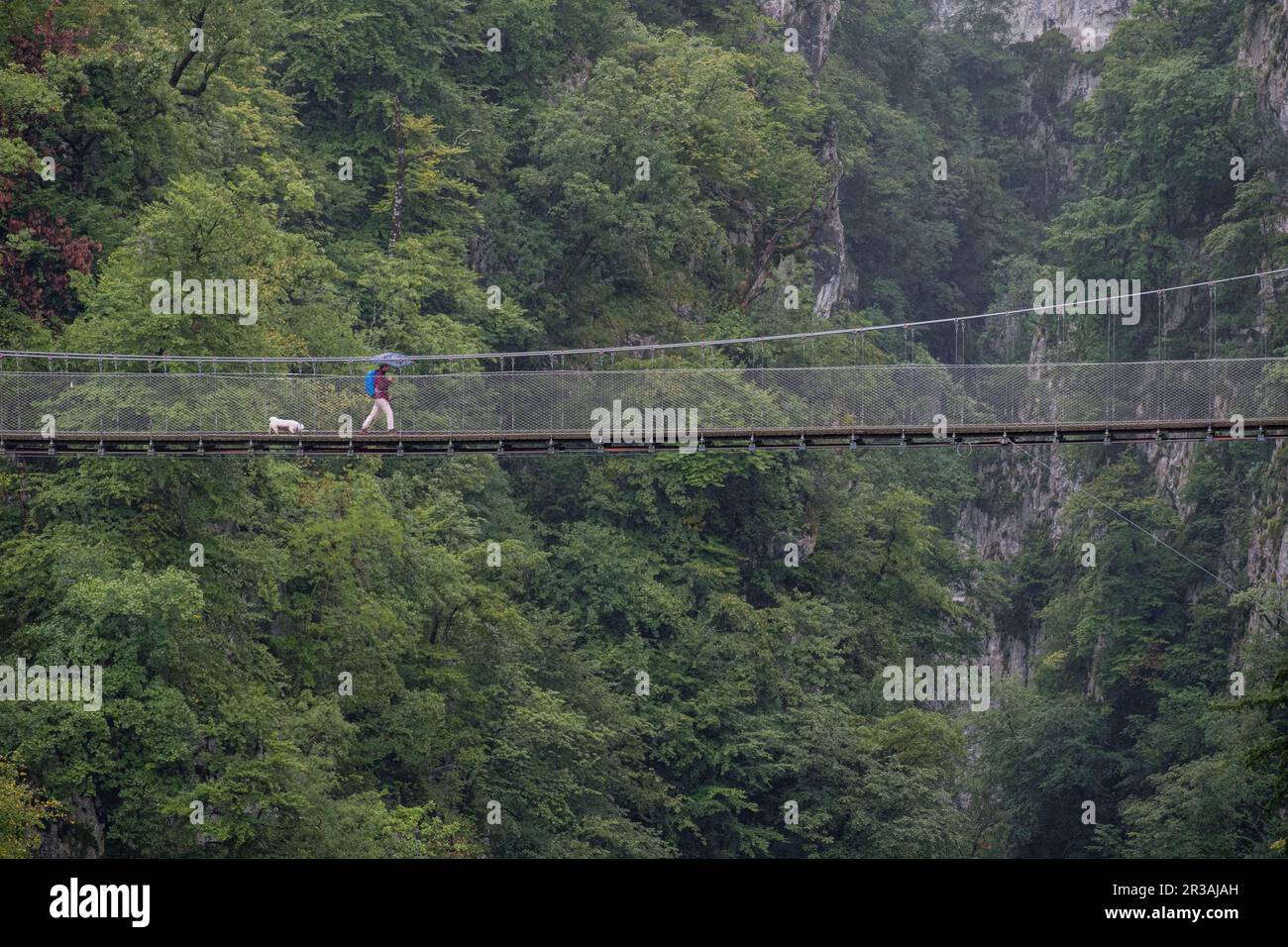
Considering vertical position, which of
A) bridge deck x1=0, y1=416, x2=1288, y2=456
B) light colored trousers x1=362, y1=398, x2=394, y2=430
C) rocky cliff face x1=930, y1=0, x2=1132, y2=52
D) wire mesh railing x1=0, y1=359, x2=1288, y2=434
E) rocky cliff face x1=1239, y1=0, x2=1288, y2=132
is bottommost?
bridge deck x1=0, y1=416, x2=1288, y2=456

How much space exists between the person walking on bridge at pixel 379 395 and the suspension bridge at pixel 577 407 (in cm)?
42

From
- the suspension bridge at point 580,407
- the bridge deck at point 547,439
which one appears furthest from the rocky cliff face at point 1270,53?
the bridge deck at point 547,439

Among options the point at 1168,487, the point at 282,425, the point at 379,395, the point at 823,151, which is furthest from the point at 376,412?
the point at 823,151

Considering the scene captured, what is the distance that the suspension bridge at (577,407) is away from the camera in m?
31.7

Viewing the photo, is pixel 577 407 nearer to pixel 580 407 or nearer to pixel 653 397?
pixel 580 407

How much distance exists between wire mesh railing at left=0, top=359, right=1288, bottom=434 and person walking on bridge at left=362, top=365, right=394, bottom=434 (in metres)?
0.66

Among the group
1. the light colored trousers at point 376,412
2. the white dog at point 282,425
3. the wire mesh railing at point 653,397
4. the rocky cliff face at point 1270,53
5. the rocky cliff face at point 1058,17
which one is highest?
the rocky cliff face at point 1058,17

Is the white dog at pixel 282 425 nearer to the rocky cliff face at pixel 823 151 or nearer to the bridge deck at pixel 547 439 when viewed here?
the bridge deck at pixel 547 439

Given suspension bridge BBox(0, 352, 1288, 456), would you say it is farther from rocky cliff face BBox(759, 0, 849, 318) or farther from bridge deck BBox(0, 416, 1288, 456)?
rocky cliff face BBox(759, 0, 849, 318)

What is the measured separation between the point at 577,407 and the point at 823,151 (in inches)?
1036

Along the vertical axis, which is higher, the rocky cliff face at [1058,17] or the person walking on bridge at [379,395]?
the rocky cliff face at [1058,17]

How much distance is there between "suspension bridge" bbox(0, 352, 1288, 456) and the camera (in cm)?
3166

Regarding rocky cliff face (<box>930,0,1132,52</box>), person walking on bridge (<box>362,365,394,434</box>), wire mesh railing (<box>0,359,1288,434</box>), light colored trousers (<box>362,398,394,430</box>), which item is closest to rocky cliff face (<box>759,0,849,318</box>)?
wire mesh railing (<box>0,359,1288,434</box>)

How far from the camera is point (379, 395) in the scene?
32781 mm
